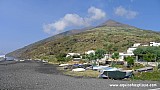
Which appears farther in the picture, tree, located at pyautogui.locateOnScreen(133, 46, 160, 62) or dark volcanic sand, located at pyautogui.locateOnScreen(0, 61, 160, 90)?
tree, located at pyautogui.locateOnScreen(133, 46, 160, 62)

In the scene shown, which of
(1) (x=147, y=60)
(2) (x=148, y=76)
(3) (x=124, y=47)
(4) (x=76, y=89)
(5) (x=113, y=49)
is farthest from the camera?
(3) (x=124, y=47)

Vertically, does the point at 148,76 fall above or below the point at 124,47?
below

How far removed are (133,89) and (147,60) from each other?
6801 centimetres

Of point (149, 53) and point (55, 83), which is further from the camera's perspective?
point (149, 53)

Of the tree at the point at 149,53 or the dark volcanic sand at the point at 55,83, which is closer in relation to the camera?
the dark volcanic sand at the point at 55,83

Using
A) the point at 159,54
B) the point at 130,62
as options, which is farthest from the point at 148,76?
the point at 159,54

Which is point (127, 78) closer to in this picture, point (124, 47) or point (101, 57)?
point (101, 57)

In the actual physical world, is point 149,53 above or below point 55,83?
above

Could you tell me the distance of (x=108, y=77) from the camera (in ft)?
167

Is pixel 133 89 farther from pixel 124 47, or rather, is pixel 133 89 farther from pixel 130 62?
pixel 124 47

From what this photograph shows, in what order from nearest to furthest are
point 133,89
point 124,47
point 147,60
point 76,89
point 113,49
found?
point 133,89
point 76,89
point 147,60
point 113,49
point 124,47

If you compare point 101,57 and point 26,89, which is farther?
point 101,57

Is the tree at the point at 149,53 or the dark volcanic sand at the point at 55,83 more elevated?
the tree at the point at 149,53

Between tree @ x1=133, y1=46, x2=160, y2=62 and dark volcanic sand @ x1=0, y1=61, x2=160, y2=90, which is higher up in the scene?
tree @ x1=133, y1=46, x2=160, y2=62
